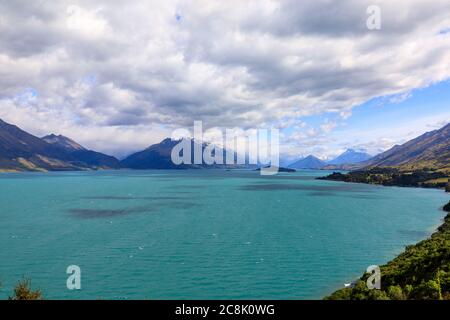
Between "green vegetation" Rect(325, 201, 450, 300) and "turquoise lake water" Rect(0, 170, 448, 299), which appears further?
"turquoise lake water" Rect(0, 170, 448, 299)

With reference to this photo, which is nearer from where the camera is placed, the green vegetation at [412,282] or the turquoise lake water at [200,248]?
the green vegetation at [412,282]

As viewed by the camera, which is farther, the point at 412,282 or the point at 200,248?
the point at 200,248

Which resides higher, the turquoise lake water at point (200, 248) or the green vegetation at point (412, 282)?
the green vegetation at point (412, 282)

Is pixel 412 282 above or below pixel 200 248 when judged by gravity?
above

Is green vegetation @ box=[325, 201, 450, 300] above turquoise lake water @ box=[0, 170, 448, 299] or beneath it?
above
